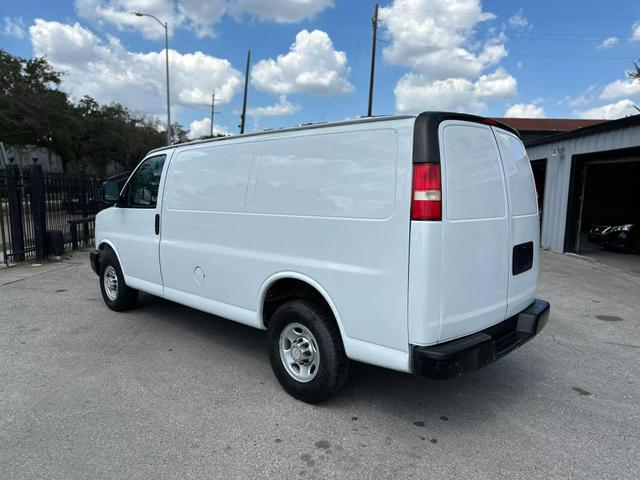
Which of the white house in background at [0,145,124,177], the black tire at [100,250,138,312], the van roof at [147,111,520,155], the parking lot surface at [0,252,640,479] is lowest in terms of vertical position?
the parking lot surface at [0,252,640,479]

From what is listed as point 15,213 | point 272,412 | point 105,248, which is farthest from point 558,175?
point 15,213

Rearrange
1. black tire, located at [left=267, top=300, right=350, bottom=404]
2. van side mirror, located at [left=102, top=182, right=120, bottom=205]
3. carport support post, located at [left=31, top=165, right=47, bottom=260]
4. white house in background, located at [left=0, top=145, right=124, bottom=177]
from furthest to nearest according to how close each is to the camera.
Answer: white house in background, located at [left=0, top=145, right=124, bottom=177] → carport support post, located at [left=31, top=165, right=47, bottom=260] → van side mirror, located at [left=102, top=182, right=120, bottom=205] → black tire, located at [left=267, top=300, right=350, bottom=404]

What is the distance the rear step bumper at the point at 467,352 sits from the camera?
108 inches

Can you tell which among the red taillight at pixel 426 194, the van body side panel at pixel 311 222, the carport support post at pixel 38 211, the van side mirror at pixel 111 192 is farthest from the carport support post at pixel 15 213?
the red taillight at pixel 426 194

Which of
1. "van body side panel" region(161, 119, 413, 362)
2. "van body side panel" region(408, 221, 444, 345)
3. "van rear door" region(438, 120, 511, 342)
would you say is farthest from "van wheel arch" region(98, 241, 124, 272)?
"van rear door" region(438, 120, 511, 342)

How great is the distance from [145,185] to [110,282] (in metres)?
1.68

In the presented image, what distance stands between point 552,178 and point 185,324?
37.7 ft

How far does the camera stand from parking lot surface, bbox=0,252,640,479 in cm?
276

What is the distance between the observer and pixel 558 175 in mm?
12469

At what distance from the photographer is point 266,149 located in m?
3.73

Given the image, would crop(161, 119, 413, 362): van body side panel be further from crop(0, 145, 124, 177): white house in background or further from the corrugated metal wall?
crop(0, 145, 124, 177): white house in background

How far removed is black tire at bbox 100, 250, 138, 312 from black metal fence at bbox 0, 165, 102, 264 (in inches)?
163

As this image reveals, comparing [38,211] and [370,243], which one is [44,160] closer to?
[38,211]

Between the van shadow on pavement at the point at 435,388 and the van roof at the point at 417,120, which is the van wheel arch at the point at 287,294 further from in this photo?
the van roof at the point at 417,120
